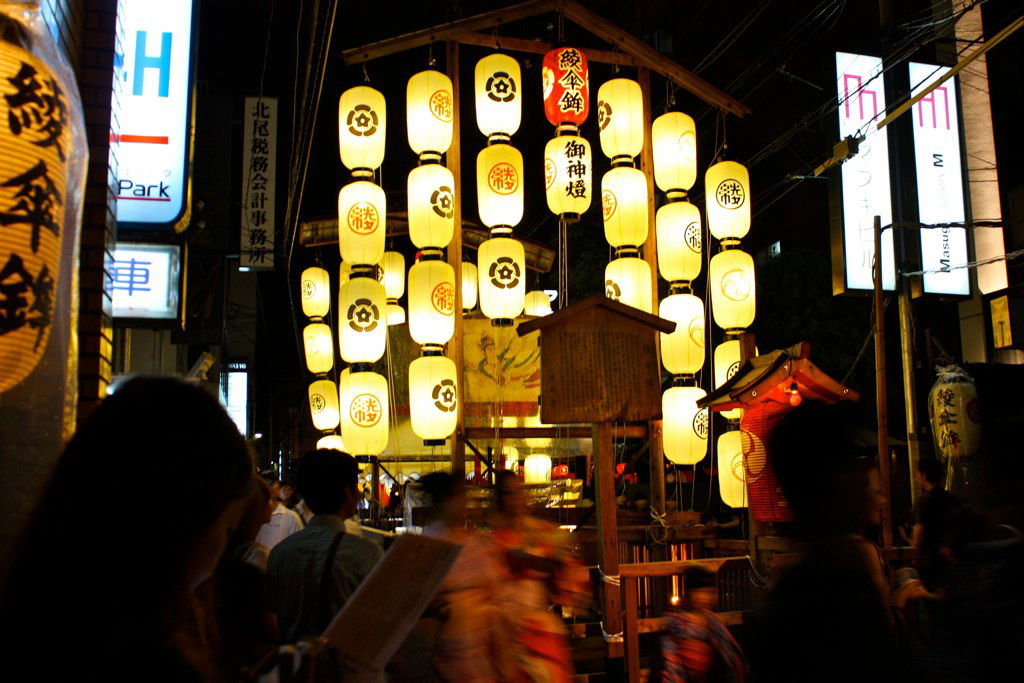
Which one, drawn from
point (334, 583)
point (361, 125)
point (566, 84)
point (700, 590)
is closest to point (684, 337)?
point (566, 84)

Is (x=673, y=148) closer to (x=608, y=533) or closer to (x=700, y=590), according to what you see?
(x=608, y=533)

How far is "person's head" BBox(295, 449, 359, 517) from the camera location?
433 cm

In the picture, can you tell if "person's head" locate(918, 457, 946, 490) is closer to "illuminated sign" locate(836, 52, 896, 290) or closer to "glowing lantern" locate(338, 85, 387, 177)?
"illuminated sign" locate(836, 52, 896, 290)

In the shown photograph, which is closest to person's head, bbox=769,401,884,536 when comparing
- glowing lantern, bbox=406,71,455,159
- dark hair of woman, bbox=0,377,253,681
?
dark hair of woman, bbox=0,377,253,681

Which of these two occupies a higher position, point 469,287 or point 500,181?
point 500,181

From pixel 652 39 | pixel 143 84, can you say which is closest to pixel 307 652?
pixel 143 84

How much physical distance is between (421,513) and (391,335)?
8.71 metres

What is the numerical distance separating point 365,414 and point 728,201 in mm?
6962

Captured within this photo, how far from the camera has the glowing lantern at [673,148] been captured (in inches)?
521

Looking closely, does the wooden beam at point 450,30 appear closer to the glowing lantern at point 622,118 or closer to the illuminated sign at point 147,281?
the glowing lantern at point 622,118

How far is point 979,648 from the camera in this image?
8.04 ft

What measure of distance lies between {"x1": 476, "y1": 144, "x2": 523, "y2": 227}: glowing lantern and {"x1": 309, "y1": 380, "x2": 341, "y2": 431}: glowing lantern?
6.90 meters

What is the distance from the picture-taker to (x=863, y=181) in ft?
52.3

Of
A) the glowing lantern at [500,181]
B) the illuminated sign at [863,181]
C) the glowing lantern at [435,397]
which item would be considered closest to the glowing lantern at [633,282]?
the glowing lantern at [500,181]
